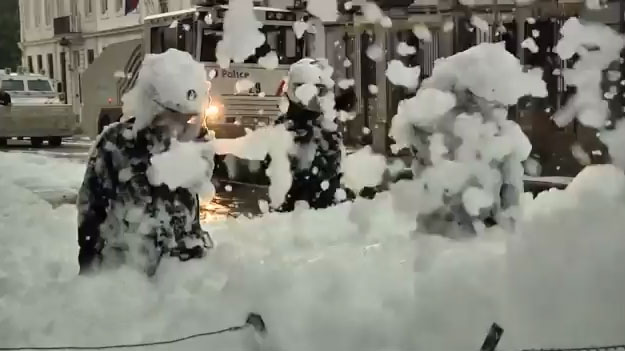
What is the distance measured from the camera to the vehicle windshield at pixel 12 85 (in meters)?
18.2

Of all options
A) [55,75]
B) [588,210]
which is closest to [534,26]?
[588,210]

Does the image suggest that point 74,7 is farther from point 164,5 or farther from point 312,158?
point 312,158

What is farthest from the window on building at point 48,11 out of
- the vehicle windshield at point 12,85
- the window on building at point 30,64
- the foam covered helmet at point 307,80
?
the vehicle windshield at point 12,85

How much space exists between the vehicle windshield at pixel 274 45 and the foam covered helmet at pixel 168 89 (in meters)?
1.94

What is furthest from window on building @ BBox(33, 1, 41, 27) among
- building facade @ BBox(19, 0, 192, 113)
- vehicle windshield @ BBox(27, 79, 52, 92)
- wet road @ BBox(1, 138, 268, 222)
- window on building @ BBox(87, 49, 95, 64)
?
vehicle windshield @ BBox(27, 79, 52, 92)

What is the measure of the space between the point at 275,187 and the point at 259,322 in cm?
280

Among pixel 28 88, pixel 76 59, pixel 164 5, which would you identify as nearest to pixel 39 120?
pixel 28 88

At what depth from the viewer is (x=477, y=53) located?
452 cm

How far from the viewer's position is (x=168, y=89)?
4.02 metres

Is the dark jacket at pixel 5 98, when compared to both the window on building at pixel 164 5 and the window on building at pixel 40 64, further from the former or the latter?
the window on building at pixel 164 5

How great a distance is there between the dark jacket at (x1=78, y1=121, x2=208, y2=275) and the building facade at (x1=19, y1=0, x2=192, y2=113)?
3.45m

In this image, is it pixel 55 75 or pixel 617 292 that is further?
pixel 55 75

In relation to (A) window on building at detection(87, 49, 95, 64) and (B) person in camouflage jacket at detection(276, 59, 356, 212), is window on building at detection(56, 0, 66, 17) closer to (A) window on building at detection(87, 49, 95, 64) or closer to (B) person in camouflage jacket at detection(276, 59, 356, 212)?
(A) window on building at detection(87, 49, 95, 64)

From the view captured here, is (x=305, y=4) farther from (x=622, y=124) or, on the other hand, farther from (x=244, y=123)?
(x=622, y=124)
